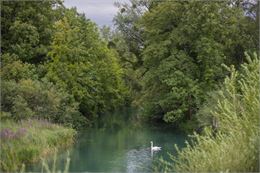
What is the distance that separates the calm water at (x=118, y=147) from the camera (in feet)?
53.9

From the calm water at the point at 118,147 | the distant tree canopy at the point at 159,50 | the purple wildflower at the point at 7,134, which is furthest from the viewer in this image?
the distant tree canopy at the point at 159,50

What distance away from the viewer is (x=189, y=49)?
27.4 m

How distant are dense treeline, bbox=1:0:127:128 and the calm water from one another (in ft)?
4.70

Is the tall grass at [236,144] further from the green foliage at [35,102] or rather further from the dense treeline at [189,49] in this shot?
the dense treeline at [189,49]

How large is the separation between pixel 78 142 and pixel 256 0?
12.9 m

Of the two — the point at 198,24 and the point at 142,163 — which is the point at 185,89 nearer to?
the point at 198,24

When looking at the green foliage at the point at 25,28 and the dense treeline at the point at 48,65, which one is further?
the green foliage at the point at 25,28

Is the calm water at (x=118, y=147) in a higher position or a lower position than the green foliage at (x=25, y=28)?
lower

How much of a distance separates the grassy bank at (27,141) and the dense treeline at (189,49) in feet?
26.4

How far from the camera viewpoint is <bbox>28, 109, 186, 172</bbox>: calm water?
53.9 ft

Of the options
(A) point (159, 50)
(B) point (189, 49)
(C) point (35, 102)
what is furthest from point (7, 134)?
(B) point (189, 49)

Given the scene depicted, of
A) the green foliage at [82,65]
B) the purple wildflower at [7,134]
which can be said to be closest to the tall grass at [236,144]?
the purple wildflower at [7,134]

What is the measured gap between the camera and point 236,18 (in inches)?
1048

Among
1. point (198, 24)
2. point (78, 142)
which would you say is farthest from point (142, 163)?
point (198, 24)
